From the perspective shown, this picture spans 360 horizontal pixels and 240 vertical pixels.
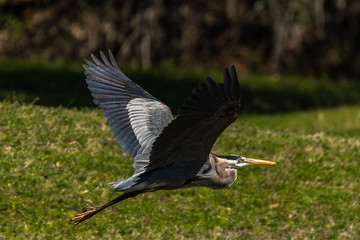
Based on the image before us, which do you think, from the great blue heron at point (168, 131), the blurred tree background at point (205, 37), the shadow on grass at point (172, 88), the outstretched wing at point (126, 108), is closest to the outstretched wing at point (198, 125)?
the great blue heron at point (168, 131)

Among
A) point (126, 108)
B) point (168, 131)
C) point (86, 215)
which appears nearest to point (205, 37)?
point (126, 108)

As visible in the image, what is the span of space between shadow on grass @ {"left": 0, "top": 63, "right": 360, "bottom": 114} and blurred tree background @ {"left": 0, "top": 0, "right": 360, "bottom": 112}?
7cm

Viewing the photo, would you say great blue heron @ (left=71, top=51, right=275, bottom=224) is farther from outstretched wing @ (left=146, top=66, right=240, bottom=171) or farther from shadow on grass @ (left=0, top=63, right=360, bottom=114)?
shadow on grass @ (left=0, top=63, right=360, bottom=114)

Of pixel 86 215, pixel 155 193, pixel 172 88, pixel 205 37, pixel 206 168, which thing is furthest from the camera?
pixel 205 37

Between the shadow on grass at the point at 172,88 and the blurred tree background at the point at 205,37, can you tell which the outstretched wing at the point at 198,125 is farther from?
the blurred tree background at the point at 205,37

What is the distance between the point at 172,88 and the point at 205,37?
13.5 feet

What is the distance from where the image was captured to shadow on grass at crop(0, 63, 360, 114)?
1246 cm

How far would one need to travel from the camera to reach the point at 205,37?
17.5 meters

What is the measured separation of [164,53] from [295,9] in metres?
3.25

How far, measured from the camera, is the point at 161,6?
16734 millimetres

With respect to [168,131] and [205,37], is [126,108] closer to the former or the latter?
[168,131]

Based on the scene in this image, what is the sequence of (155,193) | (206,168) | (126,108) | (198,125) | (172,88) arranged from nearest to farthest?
(198,125), (206,168), (126,108), (155,193), (172,88)

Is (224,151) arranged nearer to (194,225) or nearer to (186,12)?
(194,225)

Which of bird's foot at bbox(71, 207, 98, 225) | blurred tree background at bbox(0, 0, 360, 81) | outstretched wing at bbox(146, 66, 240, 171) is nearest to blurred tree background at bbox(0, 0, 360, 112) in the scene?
blurred tree background at bbox(0, 0, 360, 81)
